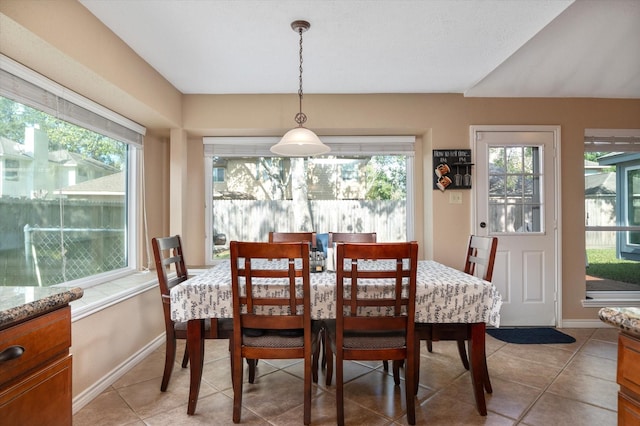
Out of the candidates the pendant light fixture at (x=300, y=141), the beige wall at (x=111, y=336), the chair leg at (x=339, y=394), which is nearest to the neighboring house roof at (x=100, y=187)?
the beige wall at (x=111, y=336)

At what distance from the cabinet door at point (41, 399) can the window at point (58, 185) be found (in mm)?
1249

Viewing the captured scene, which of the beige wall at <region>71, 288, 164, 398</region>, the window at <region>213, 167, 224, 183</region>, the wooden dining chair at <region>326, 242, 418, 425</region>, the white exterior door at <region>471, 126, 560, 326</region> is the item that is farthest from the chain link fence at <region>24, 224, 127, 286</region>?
the white exterior door at <region>471, 126, 560, 326</region>

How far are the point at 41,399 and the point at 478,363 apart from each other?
193 centimetres

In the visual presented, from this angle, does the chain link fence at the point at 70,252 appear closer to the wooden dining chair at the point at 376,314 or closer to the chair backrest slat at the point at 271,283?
the chair backrest slat at the point at 271,283

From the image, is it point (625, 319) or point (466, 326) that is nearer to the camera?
point (625, 319)

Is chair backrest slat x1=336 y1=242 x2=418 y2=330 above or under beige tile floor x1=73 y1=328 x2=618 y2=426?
above

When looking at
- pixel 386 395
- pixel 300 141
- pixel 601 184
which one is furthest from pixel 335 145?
pixel 601 184

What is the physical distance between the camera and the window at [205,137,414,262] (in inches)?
Answer: 142

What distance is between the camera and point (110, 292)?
7.69 feet

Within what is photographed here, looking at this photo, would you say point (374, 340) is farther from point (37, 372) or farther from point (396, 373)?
point (37, 372)

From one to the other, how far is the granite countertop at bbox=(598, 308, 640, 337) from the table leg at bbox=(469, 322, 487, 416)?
3.60 feet

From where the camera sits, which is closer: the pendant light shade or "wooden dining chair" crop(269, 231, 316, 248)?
the pendant light shade

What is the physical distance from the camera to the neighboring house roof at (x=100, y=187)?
7.61ft

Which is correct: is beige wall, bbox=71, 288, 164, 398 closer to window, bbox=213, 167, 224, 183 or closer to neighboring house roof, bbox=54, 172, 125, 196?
neighboring house roof, bbox=54, 172, 125, 196
